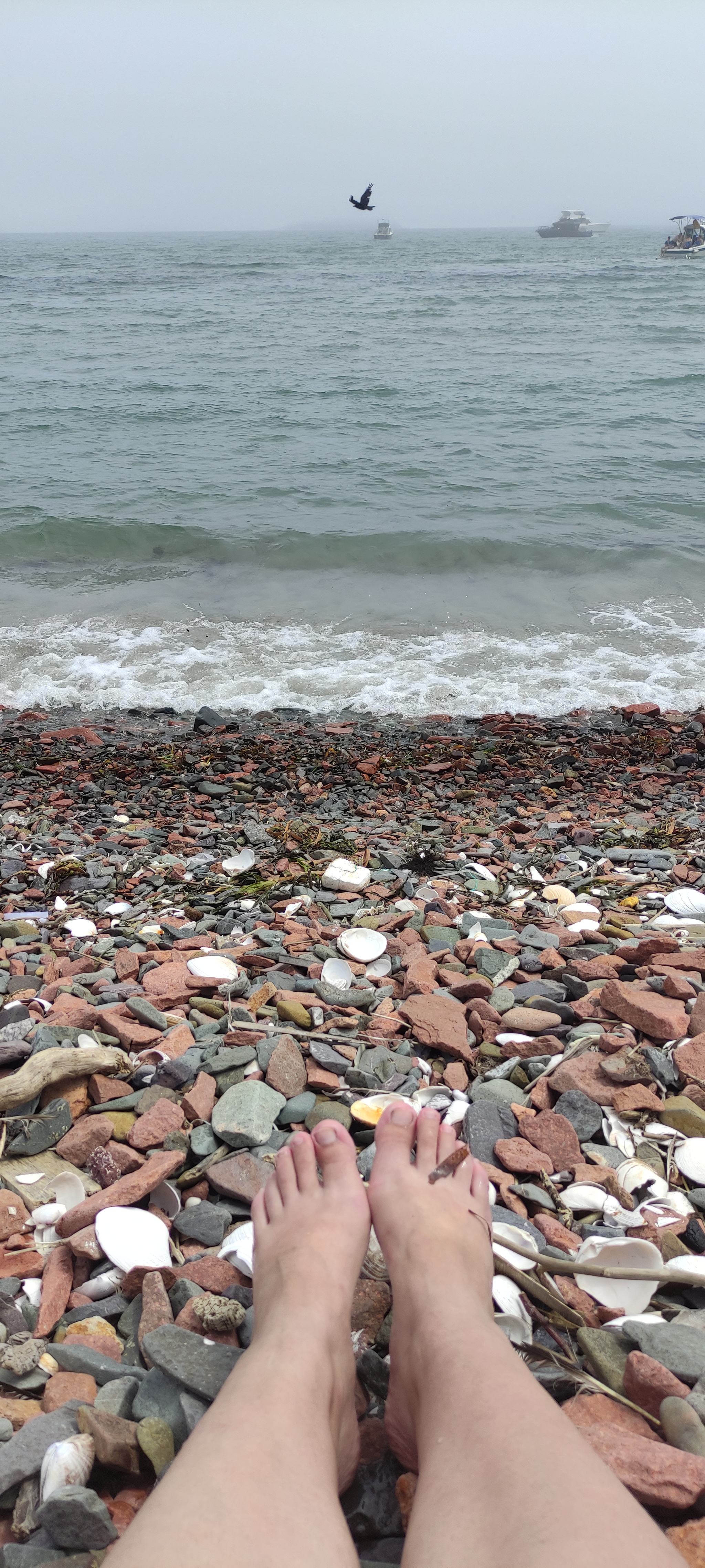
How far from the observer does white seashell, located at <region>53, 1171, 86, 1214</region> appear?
166 cm

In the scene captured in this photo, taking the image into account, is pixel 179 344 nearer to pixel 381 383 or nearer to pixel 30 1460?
pixel 381 383

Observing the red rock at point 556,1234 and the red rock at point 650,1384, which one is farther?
the red rock at point 556,1234

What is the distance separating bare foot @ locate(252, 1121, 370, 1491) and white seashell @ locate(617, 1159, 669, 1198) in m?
0.51

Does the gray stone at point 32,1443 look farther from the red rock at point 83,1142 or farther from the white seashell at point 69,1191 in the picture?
the red rock at point 83,1142

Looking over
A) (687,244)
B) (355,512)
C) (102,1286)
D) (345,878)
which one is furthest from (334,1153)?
(687,244)

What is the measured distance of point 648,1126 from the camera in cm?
181

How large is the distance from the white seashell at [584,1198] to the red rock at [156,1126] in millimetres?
799

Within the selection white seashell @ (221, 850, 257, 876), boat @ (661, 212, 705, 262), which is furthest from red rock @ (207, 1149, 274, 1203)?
boat @ (661, 212, 705, 262)

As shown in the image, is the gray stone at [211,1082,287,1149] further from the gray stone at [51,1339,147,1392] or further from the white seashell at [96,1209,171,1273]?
the gray stone at [51,1339,147,1392]

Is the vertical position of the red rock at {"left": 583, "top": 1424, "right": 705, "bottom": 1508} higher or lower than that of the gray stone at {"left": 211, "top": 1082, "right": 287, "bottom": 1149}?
higher

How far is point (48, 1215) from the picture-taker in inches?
63.4

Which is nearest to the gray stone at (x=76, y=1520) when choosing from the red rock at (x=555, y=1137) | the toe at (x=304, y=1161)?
the toe at (x=304, y=1161)

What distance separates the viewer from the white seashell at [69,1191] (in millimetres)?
1662

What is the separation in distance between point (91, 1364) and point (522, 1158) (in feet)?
2.92
